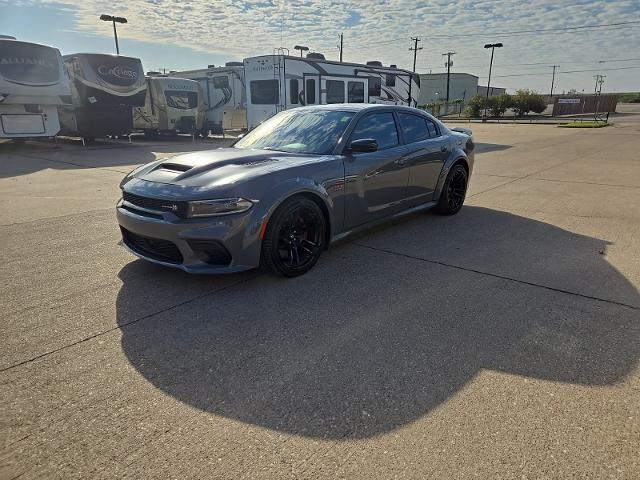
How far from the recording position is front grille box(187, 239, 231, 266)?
3484mm

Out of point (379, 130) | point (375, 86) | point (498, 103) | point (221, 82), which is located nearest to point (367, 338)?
point (379, 130)

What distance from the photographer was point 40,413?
2.26 meters

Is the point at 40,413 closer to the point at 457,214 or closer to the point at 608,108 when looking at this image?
the point at 457,214

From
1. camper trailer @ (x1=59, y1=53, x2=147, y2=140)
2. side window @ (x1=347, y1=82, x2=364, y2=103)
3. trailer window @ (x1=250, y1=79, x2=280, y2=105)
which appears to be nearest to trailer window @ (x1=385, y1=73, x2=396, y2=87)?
side window @ (x1=347, y1=82, x2=364, y2=103)

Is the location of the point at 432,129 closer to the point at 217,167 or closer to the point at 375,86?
the point at 217,167

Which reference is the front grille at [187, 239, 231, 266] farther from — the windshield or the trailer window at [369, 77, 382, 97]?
the trailer window at [369, 77, 382, 97]

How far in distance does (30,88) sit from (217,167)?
12.7 meters

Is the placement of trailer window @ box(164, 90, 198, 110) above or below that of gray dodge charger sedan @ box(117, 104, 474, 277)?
above

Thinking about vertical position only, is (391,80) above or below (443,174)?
above

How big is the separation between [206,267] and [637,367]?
3053 mm

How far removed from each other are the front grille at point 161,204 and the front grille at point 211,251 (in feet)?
0.81

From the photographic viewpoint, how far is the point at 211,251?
11.6ft

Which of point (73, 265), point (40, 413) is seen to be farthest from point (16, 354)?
point (73, 265)

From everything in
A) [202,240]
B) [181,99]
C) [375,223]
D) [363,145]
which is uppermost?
[181,99]
